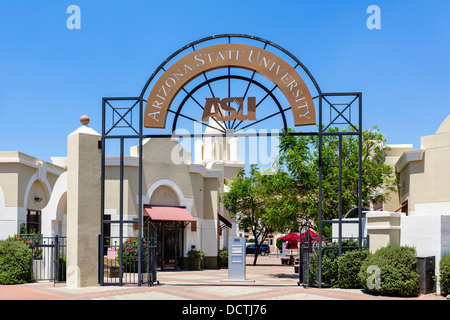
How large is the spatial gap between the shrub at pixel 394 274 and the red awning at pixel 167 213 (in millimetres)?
14464

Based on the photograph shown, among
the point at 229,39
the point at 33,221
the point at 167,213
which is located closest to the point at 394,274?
the point at 229,39

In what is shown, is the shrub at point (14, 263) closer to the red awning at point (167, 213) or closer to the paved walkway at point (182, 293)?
the paved walkway at point (182, 293)

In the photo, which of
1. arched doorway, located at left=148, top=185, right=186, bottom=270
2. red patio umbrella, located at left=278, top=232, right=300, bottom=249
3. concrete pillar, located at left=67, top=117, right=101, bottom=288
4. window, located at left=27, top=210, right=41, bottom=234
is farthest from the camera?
red patio umbrella, located at left=278, top=232, right=300, bottom=249

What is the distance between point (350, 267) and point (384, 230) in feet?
5.21

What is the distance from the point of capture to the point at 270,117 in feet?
61.3

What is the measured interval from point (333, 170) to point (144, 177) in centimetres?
1031

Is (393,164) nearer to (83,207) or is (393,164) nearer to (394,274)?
(394,274)

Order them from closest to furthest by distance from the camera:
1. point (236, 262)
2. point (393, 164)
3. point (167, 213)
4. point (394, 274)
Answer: point (394, 274) < point (236, 262) < point (167, 213) < point (393, 164)

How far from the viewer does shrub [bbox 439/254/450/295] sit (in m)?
15.2

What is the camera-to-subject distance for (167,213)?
97.0 feet

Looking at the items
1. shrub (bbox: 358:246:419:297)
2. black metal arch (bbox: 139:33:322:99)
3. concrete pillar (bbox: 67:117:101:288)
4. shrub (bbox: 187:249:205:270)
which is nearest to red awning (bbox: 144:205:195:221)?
shrub (bbox: 187:249:205:270)

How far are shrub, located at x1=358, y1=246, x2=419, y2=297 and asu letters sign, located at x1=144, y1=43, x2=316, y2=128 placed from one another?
4.90m

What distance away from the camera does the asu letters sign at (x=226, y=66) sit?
1825 centimetres

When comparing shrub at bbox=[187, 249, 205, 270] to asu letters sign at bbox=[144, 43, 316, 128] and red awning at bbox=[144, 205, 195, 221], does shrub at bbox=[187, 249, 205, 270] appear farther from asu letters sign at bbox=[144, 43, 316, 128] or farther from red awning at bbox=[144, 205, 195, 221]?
asu letters sign at bbox=[144, 43, 316, 128]
